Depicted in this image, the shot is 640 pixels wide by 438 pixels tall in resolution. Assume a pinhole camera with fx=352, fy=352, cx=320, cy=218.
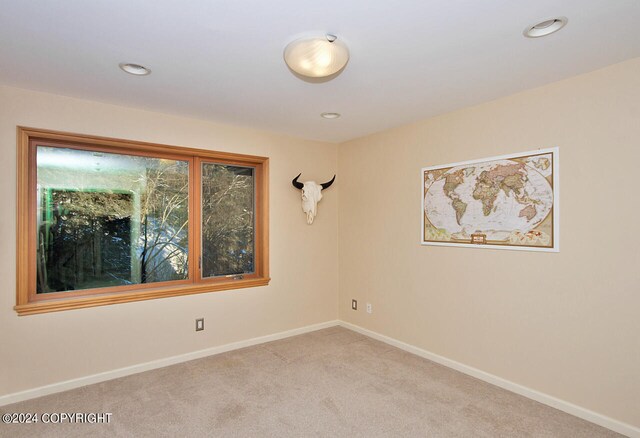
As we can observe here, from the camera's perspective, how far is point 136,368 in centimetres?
321

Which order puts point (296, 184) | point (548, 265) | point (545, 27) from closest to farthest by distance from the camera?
point (545, 27)
point (548, 265)
point (296, 184)

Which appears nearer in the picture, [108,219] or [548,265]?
[548,265]

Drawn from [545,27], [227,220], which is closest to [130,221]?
[227,220]

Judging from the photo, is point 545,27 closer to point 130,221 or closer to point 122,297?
point 130,221

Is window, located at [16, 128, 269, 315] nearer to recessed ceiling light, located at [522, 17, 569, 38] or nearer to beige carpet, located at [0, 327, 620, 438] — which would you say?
beige carpet, located at [0, 327, 620, 438]

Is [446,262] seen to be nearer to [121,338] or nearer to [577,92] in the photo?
[577,92]

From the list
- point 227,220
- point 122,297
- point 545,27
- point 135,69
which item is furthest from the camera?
point 227,220

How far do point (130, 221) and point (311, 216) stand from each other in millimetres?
1946

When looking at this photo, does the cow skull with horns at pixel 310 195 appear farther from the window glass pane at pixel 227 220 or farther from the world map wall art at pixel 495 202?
the world map wall art at pixel 495 202

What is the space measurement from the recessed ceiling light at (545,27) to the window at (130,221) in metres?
2.82

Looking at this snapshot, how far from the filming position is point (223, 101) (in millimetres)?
3018

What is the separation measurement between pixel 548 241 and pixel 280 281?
8.94 feet

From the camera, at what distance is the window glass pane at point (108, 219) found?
299cm

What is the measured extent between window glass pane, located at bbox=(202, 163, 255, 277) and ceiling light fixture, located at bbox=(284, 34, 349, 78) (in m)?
2.04
